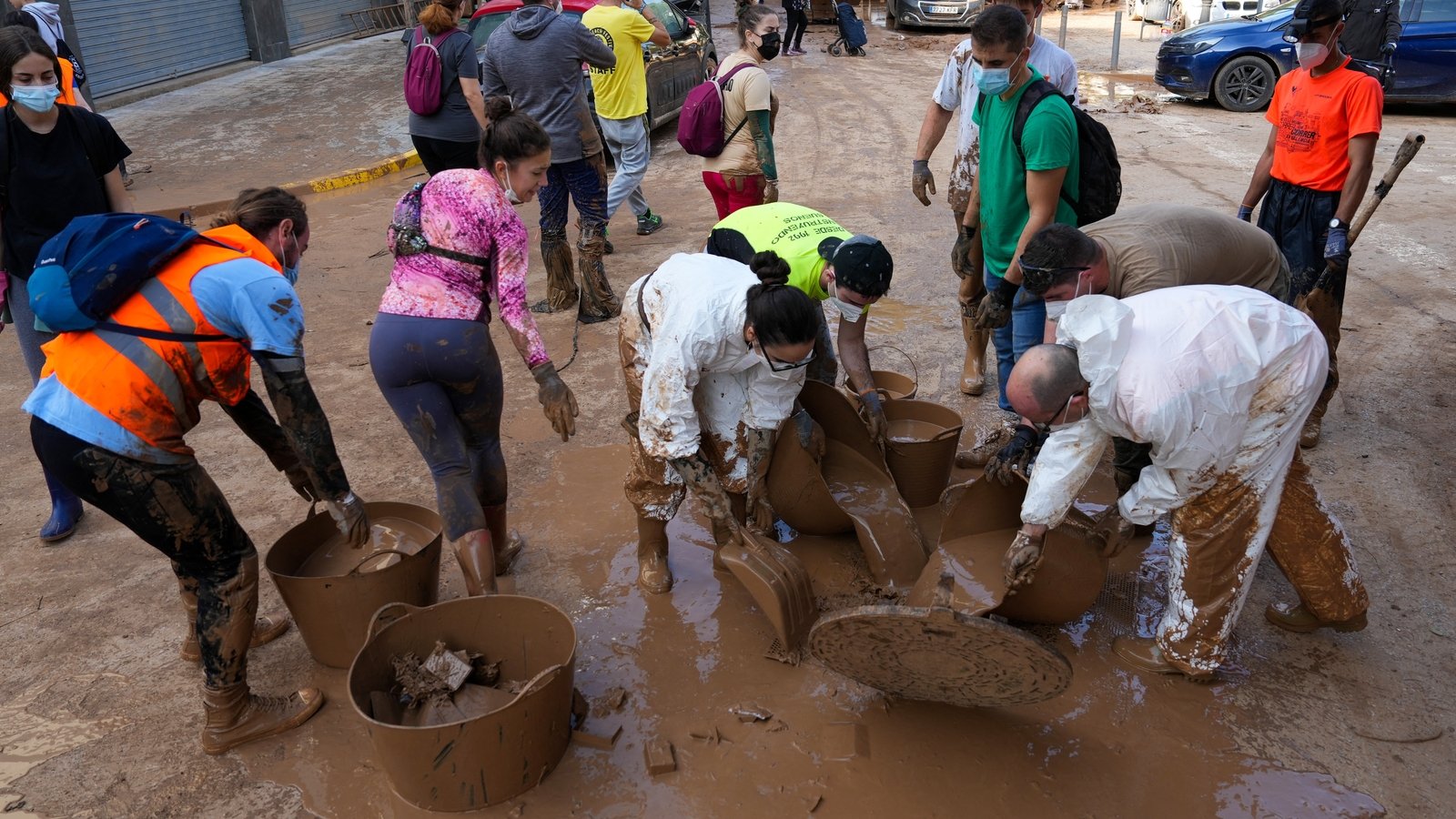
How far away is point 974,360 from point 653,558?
Result: 7.58 ft

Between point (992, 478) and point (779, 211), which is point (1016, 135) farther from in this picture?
point (992, 478)

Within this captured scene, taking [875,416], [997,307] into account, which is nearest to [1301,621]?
[875,416]

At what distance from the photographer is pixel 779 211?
3965 mm

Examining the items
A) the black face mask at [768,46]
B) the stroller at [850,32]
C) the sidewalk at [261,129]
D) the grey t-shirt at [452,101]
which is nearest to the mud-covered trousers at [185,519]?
the grey t-shirt at [452,101]

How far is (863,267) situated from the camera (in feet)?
11.0

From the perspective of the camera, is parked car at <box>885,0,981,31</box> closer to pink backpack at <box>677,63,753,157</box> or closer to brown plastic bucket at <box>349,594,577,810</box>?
pink backpack at <box>677,63,753,157</box>

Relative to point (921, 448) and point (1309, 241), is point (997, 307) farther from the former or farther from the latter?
point (1309, 241)

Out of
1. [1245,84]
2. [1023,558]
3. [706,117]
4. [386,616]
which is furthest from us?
[1245,84]

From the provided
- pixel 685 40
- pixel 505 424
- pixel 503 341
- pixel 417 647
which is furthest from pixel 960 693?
pixel 685 40

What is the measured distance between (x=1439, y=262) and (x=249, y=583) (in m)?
7.52

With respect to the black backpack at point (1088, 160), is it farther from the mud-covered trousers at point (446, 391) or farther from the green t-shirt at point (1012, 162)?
the mud-covered trousers at point (446, 391)

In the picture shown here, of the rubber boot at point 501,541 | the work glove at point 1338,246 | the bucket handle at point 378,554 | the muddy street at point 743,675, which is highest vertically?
the work glove at point 1338,246

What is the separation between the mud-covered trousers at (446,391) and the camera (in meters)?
3.18

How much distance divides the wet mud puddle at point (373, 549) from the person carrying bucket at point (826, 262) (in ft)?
5.33
